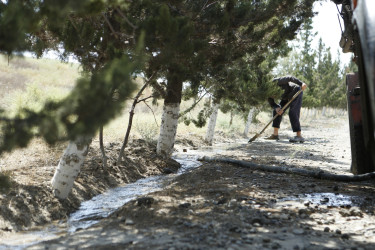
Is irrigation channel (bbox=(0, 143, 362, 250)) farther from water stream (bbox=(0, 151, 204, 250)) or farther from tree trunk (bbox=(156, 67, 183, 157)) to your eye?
tree trunk (bbox=(156, 67, 183, 157))

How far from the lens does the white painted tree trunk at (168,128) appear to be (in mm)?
8055

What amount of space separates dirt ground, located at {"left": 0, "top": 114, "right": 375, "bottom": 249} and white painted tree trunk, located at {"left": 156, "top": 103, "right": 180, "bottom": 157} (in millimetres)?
2379

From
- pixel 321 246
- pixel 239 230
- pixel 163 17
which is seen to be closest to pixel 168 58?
pixel 163 17

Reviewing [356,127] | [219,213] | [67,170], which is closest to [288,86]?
[356,127]

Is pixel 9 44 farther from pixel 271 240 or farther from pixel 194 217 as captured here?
pixel 271 240

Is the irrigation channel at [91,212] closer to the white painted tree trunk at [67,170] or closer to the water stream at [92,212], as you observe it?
the water stream at [92,212]

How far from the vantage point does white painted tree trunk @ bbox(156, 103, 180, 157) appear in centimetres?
805

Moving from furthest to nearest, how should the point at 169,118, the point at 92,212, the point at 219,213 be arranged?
the point at 169,118
the point at 92,212
the point at 219,213

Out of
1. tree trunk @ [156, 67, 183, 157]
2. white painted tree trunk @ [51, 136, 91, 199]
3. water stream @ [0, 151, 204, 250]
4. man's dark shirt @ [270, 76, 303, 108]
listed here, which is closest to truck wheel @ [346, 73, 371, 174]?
water stream @ [0, 151, 204, 250]

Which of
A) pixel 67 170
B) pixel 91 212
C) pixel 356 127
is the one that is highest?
pixel 356 127

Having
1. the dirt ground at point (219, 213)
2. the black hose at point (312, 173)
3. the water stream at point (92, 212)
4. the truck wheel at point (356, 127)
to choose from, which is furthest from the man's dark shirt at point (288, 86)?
the truck wheel at point (356, 127)

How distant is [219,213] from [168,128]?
4916 mm

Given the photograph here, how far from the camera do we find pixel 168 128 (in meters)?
8.16

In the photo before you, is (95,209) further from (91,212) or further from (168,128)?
(168,128)
